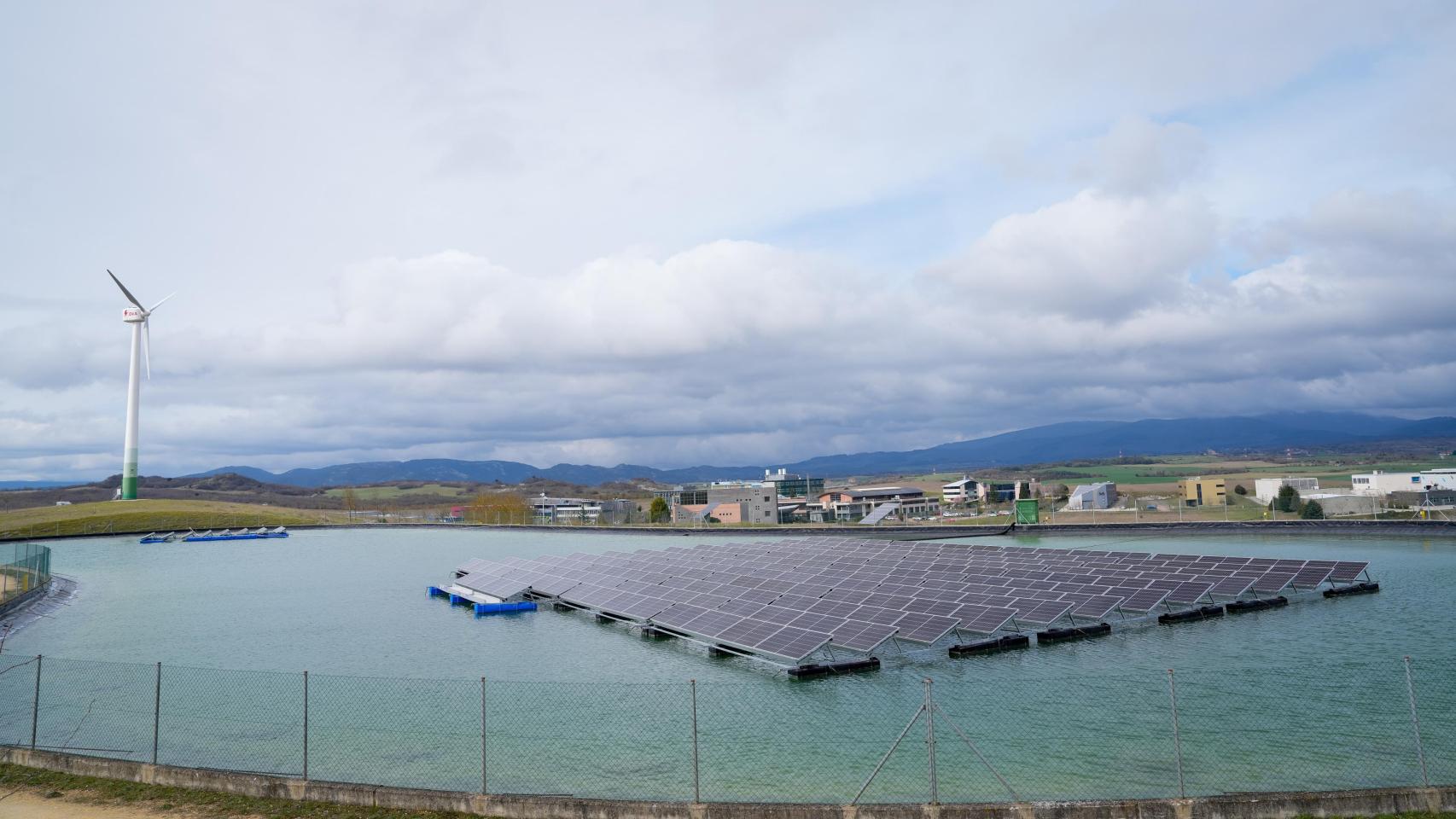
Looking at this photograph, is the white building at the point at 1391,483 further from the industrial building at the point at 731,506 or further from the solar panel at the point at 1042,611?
the solar panel at the point at 1042,611

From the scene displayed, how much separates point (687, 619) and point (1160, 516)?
203ft

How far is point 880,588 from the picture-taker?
30.5 metres

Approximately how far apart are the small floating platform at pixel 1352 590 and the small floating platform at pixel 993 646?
15.4m

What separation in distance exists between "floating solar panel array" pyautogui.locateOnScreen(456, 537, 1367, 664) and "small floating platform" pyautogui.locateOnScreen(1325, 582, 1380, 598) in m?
0.38

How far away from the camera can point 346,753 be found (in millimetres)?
15930

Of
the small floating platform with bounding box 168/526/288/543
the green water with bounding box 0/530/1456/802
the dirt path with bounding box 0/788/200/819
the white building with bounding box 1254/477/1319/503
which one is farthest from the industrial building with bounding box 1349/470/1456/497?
the small floating platform with bounding box 168/526/288/543

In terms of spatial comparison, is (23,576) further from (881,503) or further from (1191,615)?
(881,503)

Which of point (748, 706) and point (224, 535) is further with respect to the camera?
point (224, 535)

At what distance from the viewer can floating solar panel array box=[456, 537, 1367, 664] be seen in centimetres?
2402

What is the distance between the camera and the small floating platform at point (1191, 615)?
27.4m

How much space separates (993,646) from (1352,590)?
59.0 feet

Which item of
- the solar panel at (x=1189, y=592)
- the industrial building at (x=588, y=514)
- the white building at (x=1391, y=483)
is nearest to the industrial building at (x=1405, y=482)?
the white building at (x=1391, y=483)

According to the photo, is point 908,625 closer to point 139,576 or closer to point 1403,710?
point 1403,710

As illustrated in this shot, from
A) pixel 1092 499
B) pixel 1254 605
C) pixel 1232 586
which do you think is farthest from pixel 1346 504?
pixel 1232 586
